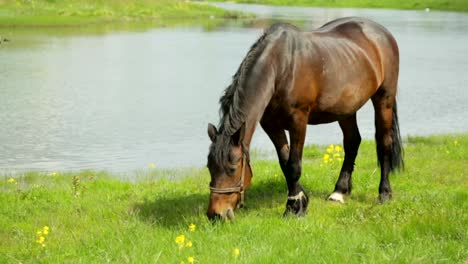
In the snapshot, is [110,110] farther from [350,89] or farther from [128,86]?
[350,89]

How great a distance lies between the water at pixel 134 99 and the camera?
16.8m

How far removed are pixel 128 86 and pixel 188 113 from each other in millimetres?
7015

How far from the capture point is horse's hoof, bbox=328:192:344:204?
9434mm

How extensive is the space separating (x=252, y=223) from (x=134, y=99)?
18637mm

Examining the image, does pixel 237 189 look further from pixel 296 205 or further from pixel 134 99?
pixel 134 99

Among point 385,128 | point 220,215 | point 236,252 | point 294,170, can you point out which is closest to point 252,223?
point 220,215

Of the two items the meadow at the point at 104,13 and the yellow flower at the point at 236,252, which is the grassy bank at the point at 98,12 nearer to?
the meadow at the point at 104,13

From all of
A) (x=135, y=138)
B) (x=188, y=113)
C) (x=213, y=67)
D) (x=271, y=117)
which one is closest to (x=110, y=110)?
(x=188, y=113)

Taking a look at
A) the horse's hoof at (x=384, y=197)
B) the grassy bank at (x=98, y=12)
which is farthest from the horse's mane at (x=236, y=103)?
the grassy bank at (x=98, y=12)

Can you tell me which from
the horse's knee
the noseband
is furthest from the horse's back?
the noseband

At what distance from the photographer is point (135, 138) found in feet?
61.2

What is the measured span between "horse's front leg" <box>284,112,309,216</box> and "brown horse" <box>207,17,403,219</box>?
0.01 metres

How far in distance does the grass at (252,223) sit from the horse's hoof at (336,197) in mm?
148

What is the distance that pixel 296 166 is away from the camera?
8.40 meters
